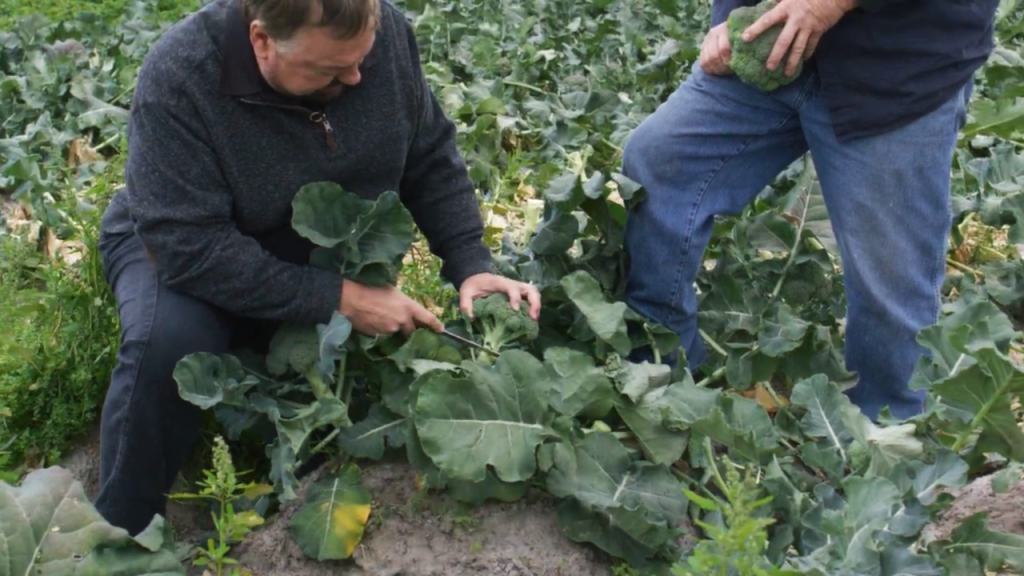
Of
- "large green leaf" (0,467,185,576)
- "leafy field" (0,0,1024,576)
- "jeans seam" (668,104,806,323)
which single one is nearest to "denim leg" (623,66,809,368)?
"jeans seam" (668,104,806,323)

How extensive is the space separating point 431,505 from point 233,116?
1.05 m

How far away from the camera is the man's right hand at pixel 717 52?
2.99 m

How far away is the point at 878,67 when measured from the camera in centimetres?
274

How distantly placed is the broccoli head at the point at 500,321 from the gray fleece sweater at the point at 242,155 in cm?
39

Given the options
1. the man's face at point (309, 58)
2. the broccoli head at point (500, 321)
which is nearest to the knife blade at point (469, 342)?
the broccoli head at point (500, 321)

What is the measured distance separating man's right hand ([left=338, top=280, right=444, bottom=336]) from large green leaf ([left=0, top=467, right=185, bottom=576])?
2.35 feet

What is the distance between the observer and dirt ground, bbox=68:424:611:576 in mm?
2665

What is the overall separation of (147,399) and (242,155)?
25.1 inches

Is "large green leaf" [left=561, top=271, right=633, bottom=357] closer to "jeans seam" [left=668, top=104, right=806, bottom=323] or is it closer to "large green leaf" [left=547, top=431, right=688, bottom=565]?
"jeans seam" [left=668, top=104, right=806, bottom=323]

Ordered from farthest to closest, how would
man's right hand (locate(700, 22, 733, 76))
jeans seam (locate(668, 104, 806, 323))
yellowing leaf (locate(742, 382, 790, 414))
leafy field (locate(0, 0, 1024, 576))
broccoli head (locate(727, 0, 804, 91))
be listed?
yellowing leaf (locate(742, 382, 790, 414)), jeans seam (locate(668, 104, 806, 323)), man's right hand (locate(700, 22, 733, 76)), broccoli head (locate(727, 0, 804, 91)), leafy field (locate(0, 0, 1024, 576))

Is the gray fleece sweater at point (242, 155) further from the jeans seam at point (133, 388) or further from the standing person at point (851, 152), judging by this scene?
the standing person at point (851, 152)

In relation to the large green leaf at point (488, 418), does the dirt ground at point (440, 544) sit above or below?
below

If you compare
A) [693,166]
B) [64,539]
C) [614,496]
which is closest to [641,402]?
[614,496]

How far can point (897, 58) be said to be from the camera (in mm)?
2717
